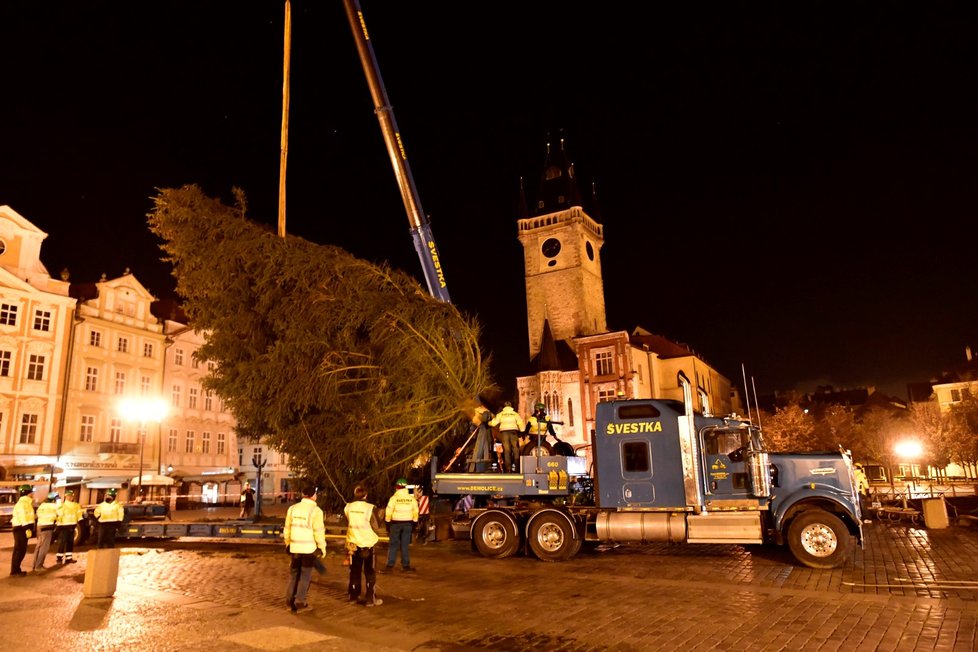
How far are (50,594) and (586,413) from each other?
46329 mm

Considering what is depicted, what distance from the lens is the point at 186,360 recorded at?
149 ft

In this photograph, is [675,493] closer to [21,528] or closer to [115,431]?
[21,528]

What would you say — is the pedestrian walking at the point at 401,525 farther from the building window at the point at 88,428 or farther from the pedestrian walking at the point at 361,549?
the building window at the point at 88,428

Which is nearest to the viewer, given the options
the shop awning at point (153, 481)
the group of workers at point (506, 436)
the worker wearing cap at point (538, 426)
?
the worker wearing cap at point (538, 426)

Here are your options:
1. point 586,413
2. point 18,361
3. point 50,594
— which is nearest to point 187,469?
point 18,361

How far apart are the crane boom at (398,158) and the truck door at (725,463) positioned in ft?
47.3

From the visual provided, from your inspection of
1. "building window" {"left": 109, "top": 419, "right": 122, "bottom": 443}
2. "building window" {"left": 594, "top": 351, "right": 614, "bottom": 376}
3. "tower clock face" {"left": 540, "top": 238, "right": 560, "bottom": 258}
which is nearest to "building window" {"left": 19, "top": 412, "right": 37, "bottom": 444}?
"building window" {"left": 109, "top": 419, "right": 122, "bottom": 443}

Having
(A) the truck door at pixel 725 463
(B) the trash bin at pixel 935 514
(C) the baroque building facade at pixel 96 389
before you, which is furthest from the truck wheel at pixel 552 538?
(C) the baroque building facade at pixel 96 389

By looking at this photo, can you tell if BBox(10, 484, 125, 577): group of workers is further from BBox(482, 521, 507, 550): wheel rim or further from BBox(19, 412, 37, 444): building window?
BBox(19, 412, 37, 444): building window

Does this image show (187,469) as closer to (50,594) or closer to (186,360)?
(186,360)

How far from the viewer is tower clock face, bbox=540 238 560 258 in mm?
67769

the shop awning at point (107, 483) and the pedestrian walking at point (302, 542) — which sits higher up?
the shop awning at point (107, 483)

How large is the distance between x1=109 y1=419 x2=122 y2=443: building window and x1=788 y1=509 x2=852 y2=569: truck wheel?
38.7m

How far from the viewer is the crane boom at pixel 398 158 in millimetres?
26391
